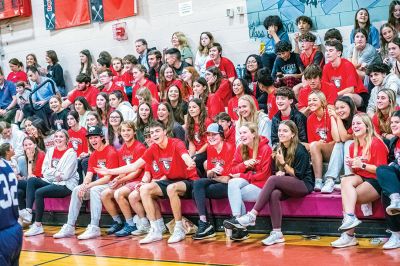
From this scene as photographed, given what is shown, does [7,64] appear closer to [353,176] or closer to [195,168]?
[195,168]

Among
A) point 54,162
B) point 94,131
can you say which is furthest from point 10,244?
point 54,162

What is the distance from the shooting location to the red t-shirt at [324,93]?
7765 millimetres

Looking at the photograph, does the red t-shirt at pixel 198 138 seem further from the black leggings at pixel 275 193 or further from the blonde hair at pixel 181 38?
the blonde hair at pixel 181 38

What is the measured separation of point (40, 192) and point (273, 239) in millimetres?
3359

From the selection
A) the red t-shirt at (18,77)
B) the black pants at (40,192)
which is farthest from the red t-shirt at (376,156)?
the red t-shirt at (18,77)

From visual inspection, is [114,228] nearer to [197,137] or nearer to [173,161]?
[173,161]

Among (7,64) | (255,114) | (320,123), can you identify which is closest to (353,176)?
(320,123)

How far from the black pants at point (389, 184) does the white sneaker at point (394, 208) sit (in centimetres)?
9

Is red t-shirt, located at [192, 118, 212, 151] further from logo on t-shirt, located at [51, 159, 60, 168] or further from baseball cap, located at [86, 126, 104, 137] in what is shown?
logo on t-shirt, located at [51, 159, 60, 168]

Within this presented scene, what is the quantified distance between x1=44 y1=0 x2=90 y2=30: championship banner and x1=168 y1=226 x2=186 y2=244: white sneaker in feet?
21.4

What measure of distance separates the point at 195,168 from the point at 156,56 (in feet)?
11.2

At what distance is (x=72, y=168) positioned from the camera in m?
8.61

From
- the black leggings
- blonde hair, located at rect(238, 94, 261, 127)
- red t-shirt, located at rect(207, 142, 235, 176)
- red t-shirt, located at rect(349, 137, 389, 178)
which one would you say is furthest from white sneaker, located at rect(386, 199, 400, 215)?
blonde hair, located at rect(238, 94, 261, 127)

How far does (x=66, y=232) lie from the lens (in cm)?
812
